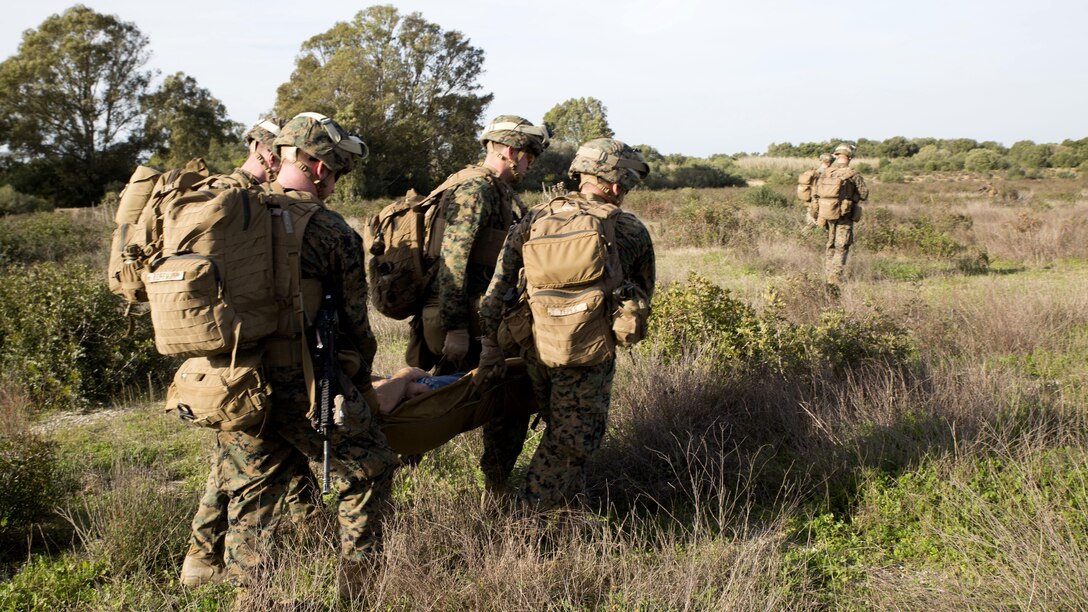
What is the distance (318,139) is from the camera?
2.96 m

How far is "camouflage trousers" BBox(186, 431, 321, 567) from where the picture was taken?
308cm

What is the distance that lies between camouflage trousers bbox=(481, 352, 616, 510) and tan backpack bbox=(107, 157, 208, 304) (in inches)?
63.6

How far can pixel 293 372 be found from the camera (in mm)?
2883

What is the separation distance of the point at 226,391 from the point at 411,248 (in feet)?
5.24

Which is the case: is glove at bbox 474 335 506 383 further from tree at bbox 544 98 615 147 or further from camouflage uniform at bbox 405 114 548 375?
tree at bbox 544 98 615 147

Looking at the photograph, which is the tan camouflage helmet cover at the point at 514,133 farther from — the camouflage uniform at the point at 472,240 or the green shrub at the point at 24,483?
the green shrub at the point at 24,483

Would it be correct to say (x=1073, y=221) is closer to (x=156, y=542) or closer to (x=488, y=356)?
(x=488, y=356)

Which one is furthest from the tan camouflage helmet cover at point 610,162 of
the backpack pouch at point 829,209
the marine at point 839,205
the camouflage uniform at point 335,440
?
the backpack pouch at point 829,209

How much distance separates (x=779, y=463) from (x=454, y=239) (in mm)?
Result: 2254

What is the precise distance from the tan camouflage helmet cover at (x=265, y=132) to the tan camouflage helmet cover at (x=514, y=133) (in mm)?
1062

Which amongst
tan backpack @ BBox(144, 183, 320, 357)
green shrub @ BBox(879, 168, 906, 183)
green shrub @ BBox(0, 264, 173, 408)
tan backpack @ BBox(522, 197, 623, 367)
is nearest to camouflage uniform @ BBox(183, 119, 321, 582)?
tan backpack @ BBox(144, 183, 320, 357)

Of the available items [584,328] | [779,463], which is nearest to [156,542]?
[584,328]

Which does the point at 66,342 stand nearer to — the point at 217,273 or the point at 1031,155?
the point at 217,273

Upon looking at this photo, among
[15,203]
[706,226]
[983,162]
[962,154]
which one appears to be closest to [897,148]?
[962,154]
